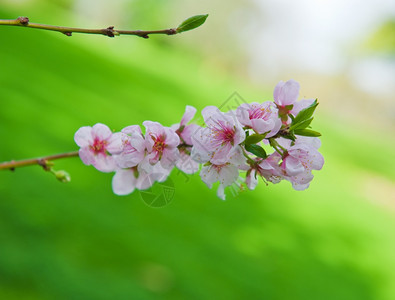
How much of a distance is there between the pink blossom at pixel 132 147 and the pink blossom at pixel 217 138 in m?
0.09

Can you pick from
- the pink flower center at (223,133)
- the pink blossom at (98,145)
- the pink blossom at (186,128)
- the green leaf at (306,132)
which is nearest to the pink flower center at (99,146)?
the pink blossom at (98,145)

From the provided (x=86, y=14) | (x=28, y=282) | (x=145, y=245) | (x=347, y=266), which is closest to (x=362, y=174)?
(x=347, y=266)

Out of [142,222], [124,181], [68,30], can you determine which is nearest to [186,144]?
[124,181]

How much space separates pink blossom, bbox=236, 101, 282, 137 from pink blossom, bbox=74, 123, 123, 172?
23 centimetres

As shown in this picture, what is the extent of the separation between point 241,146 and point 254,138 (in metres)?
0.02

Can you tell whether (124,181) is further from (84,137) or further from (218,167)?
(218,167)

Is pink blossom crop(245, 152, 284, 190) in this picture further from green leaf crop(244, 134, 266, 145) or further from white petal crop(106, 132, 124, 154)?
white petal crop(106, 132, 124, 154)

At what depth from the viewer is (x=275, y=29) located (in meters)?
28.9

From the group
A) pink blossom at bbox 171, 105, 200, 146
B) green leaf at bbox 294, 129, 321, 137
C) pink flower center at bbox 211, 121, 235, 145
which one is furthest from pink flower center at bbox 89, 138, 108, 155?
green leaf at bbox 294, 129, 321, 137

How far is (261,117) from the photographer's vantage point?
71cm

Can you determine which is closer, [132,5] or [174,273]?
[174,273]

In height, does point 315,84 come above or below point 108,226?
above

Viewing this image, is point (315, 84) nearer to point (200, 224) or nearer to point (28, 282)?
point (200, 224)

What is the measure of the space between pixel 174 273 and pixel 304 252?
188 centimetres
